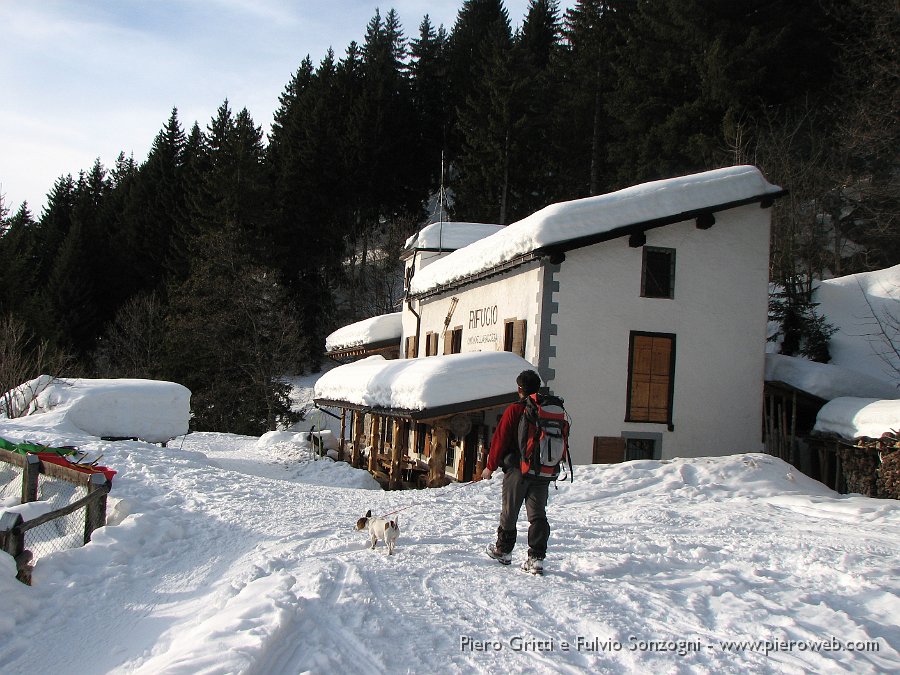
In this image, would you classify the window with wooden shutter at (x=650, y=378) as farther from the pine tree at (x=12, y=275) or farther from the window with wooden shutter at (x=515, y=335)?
the pine tree at (x=12, y=275)

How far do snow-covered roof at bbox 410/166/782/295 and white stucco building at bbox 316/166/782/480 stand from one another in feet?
0.08


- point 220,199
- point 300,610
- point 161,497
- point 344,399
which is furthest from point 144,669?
point 220,199

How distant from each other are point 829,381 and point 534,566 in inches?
459

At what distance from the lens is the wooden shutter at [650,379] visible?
1522 cm

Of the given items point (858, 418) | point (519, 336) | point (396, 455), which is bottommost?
point (396, 455)

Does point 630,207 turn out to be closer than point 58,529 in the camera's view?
No

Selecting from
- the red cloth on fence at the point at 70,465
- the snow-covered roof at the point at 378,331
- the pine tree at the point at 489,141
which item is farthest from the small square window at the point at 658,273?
the pine tree at the point at 489,141

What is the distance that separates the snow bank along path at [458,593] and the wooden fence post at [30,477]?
3.92ft

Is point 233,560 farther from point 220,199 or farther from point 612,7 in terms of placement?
point 612,7

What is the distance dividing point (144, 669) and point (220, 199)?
4163cm

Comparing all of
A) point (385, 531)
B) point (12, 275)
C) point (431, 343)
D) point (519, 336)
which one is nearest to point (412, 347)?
point (431, 343)

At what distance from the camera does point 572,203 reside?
49.2 ft

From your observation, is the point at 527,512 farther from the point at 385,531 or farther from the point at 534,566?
the point at 385,531

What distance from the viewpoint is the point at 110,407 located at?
1959 centimetres
